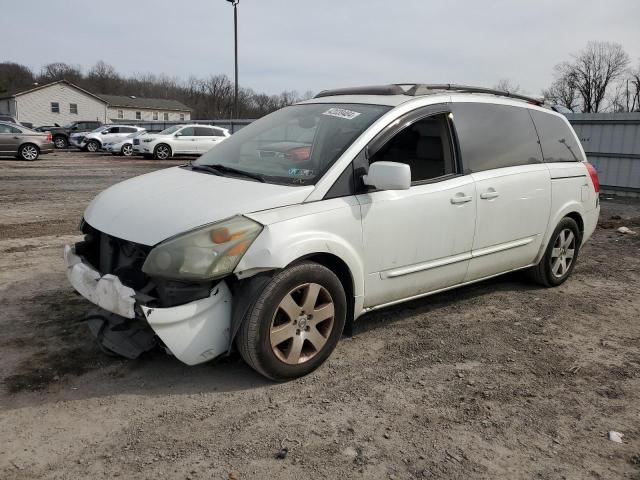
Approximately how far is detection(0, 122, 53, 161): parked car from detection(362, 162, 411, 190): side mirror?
69.0ft

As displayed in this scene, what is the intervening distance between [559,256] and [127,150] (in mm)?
24617

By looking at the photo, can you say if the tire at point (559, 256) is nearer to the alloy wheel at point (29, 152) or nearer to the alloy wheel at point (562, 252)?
the alloy wheel at point (562, 252)

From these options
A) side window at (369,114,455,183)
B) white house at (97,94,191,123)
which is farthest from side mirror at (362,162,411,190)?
white house at (97,94,191,123)

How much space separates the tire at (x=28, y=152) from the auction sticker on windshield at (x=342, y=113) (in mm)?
20357

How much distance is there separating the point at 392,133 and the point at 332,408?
193 cm

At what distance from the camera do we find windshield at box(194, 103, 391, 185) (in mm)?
3680

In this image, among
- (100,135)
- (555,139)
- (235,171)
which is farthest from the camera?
(100,135)

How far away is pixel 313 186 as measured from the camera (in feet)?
11.4

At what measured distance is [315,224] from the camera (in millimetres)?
3367

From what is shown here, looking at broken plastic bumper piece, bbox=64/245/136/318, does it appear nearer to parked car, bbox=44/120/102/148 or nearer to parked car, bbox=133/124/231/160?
parked car, bbox=133/124/231/160

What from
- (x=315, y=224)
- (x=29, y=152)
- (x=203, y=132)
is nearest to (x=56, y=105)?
(x=29, y=152)

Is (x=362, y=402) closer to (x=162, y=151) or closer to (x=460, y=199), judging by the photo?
(x=460, y=199)

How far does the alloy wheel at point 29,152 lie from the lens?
21.0m

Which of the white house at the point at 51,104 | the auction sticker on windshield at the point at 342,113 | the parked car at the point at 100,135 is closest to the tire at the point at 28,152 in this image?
the parked car at the point at 100,135
